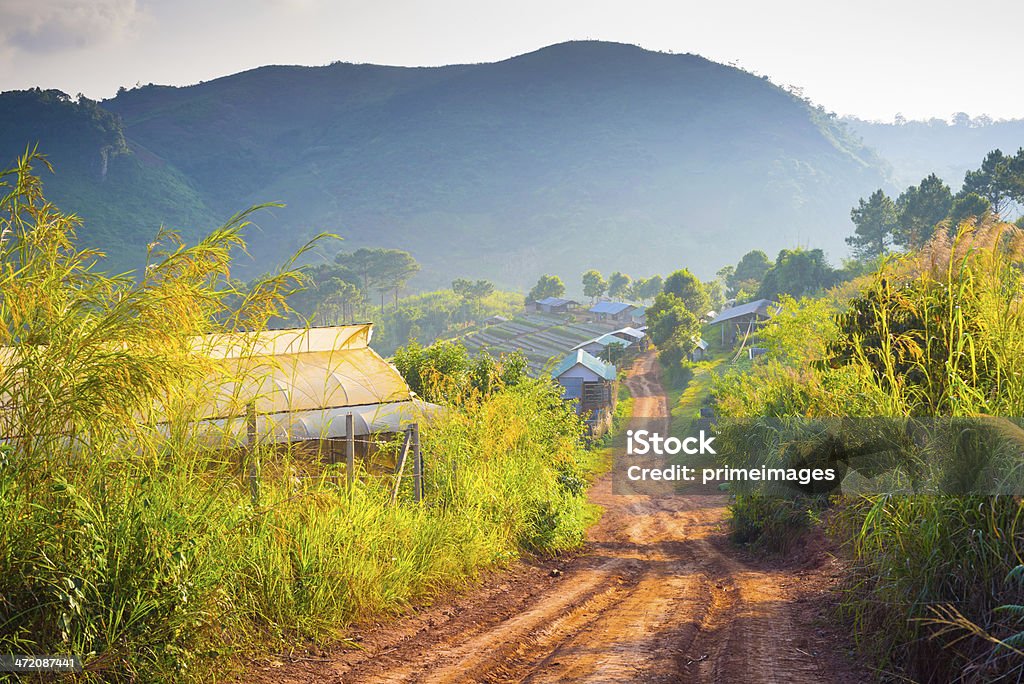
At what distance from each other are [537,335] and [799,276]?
25466mm

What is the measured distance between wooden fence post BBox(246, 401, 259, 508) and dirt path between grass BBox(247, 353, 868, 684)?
1.27m

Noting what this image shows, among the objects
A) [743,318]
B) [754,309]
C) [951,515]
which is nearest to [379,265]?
[743,318]

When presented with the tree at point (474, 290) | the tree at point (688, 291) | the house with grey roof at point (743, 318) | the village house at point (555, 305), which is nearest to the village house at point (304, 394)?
the house with grey roof at point (743, 318)

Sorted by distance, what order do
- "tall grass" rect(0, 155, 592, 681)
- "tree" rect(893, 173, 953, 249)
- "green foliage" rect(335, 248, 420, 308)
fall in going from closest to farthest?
1. "tall grass" rect(0, 155, 592, 681)
2. "tree" rect(893, 173, 953, 249)
3. "green foliage" rect(335, 248, 420, 308)

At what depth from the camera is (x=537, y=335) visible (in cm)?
7769

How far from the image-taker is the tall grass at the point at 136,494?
Answer: 14.6ft

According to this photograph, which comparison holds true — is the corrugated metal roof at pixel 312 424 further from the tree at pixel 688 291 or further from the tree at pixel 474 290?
the tree at pixel 474 290

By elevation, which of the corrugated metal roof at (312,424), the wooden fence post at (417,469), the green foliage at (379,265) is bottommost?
the wooden fence post at (417,469)

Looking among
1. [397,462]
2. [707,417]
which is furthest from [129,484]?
[707,417]

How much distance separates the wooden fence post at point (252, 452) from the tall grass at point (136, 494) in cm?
9

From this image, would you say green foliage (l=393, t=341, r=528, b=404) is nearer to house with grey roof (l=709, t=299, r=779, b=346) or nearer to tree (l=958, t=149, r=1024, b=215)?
house with grey roof (l=709, t=299, r=779, b=346)

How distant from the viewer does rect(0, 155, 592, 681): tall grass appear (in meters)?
4.45

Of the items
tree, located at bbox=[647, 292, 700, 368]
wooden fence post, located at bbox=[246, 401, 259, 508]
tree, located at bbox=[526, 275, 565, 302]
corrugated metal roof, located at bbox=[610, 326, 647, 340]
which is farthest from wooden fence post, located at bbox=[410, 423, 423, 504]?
tree, located at bbox=[526, 275, 565, 302]

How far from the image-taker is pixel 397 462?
9805 mm
